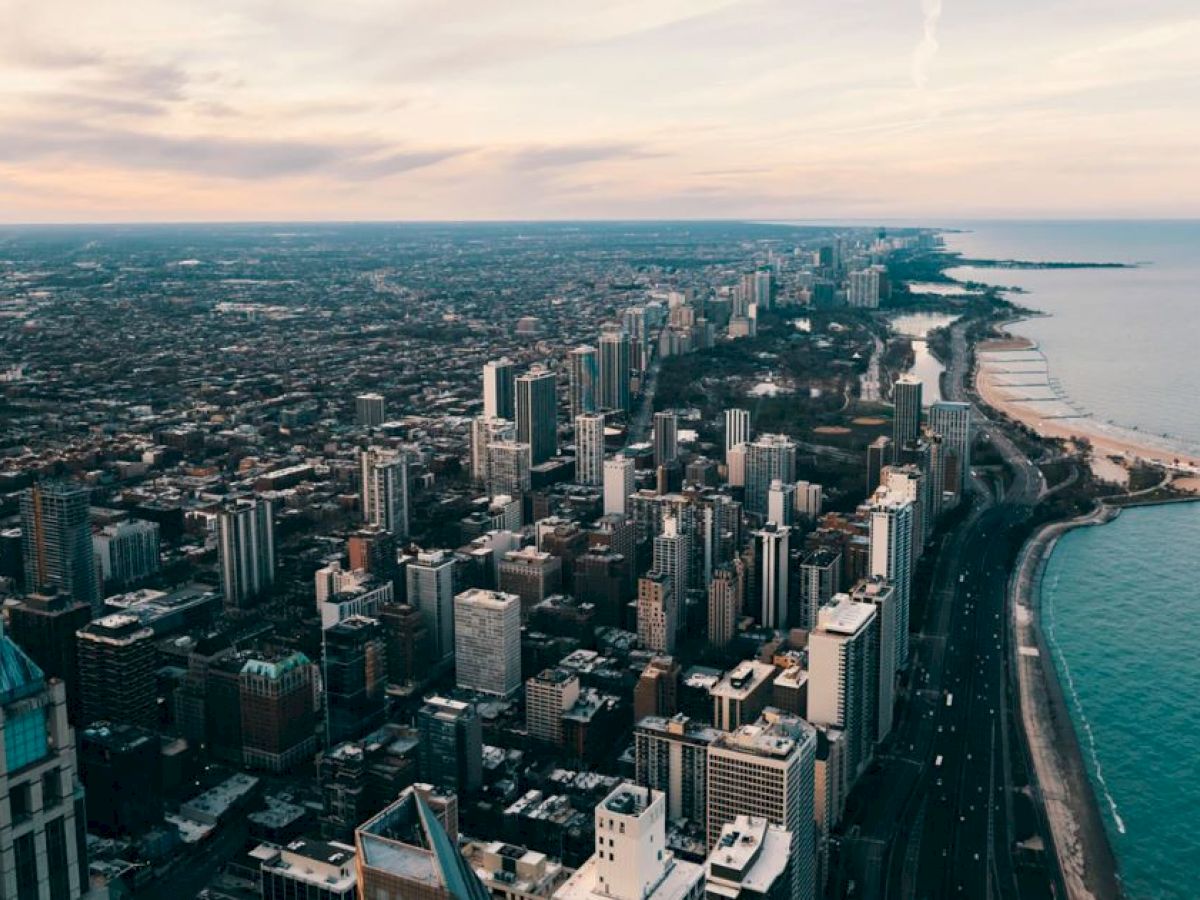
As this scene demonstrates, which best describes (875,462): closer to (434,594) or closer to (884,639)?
(884,639)

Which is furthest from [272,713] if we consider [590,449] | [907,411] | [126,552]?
[907,411]

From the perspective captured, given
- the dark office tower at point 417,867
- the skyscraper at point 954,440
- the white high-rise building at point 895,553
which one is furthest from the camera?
the skyscraper at point 954,440

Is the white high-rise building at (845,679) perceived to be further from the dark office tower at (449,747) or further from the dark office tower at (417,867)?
the dark office tower at (417,867)

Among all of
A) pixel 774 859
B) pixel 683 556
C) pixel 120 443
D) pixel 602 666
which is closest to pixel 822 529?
pixel 683 556

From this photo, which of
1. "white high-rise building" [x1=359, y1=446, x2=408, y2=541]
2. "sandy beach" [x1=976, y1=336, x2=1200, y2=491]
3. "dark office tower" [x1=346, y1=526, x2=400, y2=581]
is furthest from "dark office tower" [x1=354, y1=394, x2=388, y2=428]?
"sandy beach" [x1=976, y1=336, x2=1200, y2=491]

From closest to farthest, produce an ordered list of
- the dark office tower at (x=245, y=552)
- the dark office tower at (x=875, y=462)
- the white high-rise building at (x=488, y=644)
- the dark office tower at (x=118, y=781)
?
1. the dark office tower at (x=118, y=781)
2. the white high-rise building at (x=488, y=644)
3. the dark office tower at (x=245, y=552)
4. the dark office tower at (x=875, y=462)

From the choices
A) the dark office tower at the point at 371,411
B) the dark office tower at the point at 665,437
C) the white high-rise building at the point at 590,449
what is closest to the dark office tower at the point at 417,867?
the white high-rise building at the point at 590,449
